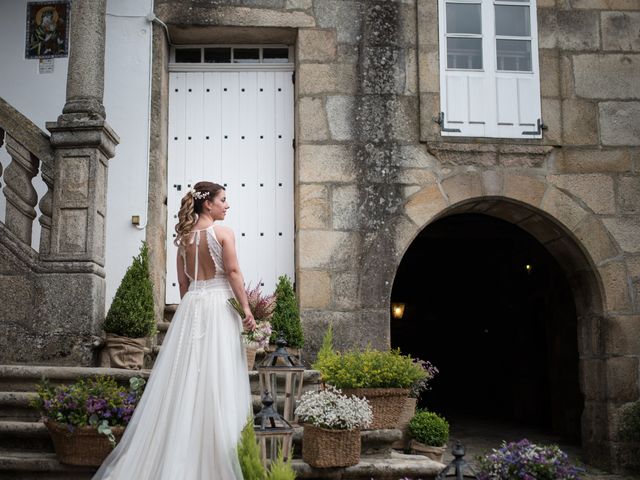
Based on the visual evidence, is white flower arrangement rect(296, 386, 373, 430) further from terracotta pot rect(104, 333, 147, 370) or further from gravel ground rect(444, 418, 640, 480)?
gravel ground rect(444, 418, 640, 480)

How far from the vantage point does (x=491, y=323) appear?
14602 millimetres

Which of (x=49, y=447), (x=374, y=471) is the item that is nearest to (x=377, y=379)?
(x=374, y=471)

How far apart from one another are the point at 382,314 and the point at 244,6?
3.45 metres

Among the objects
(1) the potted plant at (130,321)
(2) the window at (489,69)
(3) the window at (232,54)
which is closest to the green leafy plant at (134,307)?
(1) the potted plant at (130,321)

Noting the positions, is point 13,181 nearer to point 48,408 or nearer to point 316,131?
point 48,408

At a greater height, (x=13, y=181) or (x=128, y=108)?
(x=128, y=108)

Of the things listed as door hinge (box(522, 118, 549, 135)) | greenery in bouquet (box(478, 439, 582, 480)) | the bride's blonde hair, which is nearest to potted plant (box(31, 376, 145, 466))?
the bride's blonde hair

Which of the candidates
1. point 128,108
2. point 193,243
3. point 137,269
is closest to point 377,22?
point 128,108

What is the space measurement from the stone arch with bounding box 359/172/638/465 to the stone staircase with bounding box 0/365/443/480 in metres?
2.28

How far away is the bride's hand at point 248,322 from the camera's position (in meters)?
5.27

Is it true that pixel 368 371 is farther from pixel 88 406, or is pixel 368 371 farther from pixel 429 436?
pixel 88 406

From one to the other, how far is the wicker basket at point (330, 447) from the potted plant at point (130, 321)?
1.94m

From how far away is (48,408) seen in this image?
5344mm

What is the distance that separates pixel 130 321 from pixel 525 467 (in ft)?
11.6
